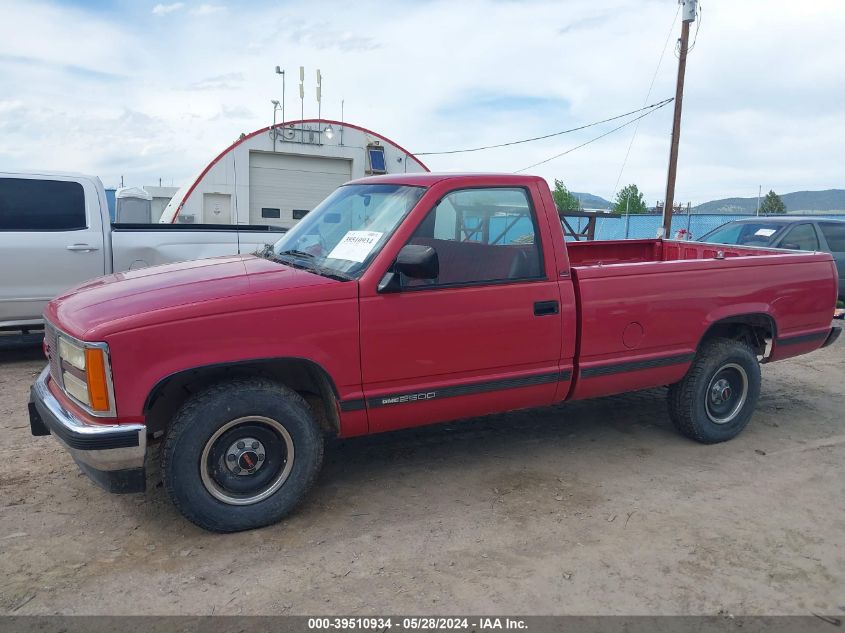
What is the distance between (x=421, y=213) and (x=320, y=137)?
19189 mm

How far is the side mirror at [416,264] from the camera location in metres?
3.53

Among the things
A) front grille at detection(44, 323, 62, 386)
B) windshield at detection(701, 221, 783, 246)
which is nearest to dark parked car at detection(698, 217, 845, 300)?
windshield at detection(701, 221, 783, 246)

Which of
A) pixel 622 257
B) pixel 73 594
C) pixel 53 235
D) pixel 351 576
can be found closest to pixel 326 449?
pixel 351 576

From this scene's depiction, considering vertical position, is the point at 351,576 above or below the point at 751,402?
below

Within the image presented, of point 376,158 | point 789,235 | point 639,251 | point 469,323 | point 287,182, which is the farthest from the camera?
point 376,158

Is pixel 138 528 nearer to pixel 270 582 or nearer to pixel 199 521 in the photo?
pixel 199 521

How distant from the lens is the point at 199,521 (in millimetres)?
3484

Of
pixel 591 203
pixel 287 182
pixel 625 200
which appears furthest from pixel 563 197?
pixel 287 182

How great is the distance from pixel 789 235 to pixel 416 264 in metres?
8.89

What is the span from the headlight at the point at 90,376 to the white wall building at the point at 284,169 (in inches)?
703

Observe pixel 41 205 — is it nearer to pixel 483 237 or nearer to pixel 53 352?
pixel 53 352

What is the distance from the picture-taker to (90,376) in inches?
125

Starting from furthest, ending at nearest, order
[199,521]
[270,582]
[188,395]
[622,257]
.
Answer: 1. [622,257]
2. [188,395]
3. [199,521]
4. [270,582]

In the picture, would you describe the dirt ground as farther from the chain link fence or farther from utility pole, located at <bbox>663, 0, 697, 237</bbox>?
the chain link fence
